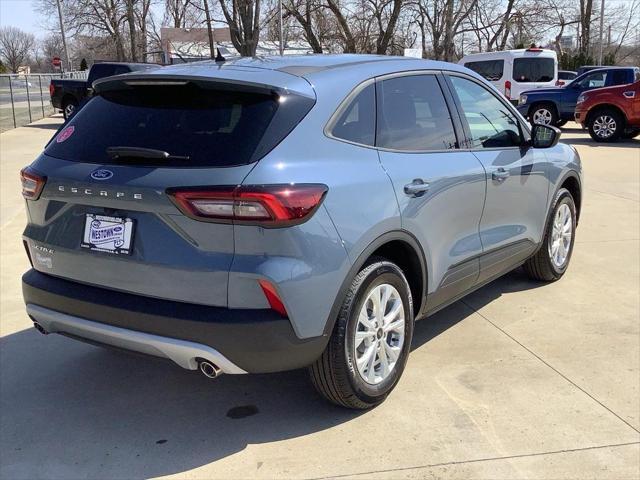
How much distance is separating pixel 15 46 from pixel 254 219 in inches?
4154

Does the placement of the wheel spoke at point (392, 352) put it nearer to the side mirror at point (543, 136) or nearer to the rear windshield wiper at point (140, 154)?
the rear windshield wiper at point (140, 154)

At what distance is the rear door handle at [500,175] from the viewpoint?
419 cm

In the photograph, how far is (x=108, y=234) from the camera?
295cm

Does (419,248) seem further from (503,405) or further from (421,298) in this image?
(503,405)

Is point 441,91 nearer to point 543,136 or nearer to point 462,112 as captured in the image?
point 462,112

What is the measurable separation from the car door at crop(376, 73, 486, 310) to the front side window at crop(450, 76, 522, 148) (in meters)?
0.20

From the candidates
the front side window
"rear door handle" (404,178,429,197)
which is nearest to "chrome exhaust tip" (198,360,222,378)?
"rear door handle" (404,178,429,197)

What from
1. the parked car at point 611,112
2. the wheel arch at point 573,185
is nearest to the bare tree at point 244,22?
the parked car at point 611,112

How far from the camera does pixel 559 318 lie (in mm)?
4672

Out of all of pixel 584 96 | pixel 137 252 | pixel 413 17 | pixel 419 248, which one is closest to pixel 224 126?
pixel 137 252

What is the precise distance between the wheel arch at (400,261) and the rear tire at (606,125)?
14.4 m

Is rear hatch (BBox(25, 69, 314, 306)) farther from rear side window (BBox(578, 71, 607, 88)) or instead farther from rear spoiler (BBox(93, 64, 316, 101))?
rear side window (BBox(578, 71, 607, 88))

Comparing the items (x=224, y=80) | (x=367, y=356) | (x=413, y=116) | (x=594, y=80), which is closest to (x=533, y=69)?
(x=594, y=80)

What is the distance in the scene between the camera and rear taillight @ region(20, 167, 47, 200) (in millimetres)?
3195
